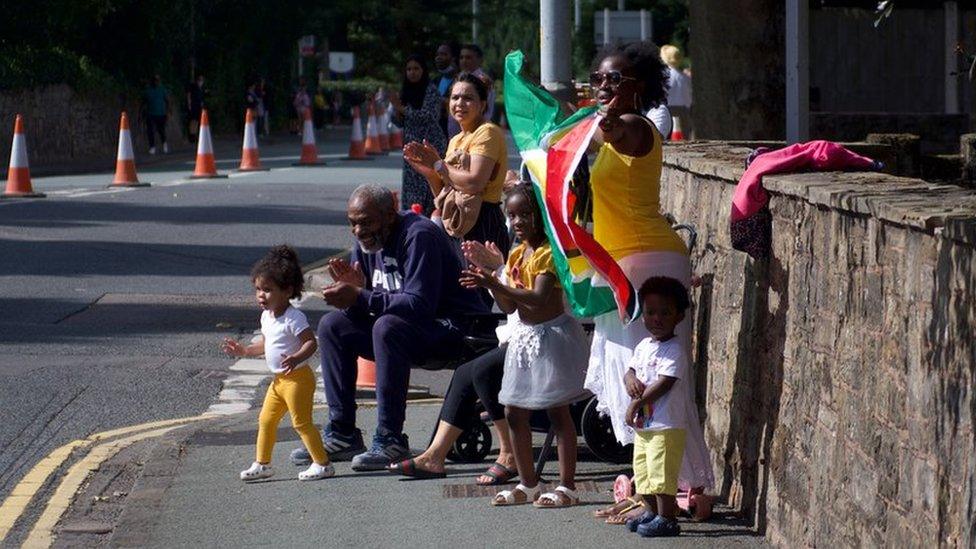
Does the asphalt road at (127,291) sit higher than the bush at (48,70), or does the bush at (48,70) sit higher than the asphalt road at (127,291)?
the bush at (48,70)

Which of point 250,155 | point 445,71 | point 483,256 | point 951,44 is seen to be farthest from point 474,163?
point 250,155

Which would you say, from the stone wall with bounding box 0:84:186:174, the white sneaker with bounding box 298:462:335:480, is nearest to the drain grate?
the white sneaker with bounding box 298:462:335:480

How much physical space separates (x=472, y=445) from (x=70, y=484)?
1.72 meters

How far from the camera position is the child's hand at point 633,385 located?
6.73 metres

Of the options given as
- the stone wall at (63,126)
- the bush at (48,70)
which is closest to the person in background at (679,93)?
the stone wall at (63,126)

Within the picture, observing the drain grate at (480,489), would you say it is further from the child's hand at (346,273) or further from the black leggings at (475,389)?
the child's hand at (346,273)

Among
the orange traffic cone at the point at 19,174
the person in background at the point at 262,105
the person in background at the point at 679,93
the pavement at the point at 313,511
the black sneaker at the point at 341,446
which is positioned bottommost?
the pavement at the point at 313,511

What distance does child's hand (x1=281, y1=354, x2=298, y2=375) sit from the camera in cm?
795

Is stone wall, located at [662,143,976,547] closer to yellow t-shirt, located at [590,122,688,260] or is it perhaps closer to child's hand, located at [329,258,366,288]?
yellow t-shirt, located at [590,122,688,260]

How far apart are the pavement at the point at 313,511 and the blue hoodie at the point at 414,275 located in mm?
699

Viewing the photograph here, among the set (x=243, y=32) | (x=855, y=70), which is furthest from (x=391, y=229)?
(x=243, y=32)

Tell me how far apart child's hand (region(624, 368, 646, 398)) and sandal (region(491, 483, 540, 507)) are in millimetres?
898

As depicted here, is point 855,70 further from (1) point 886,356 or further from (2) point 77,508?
(1) point 886,356

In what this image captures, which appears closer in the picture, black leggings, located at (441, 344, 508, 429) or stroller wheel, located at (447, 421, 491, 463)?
black leggings, located at (441, 344, 508, 429)
